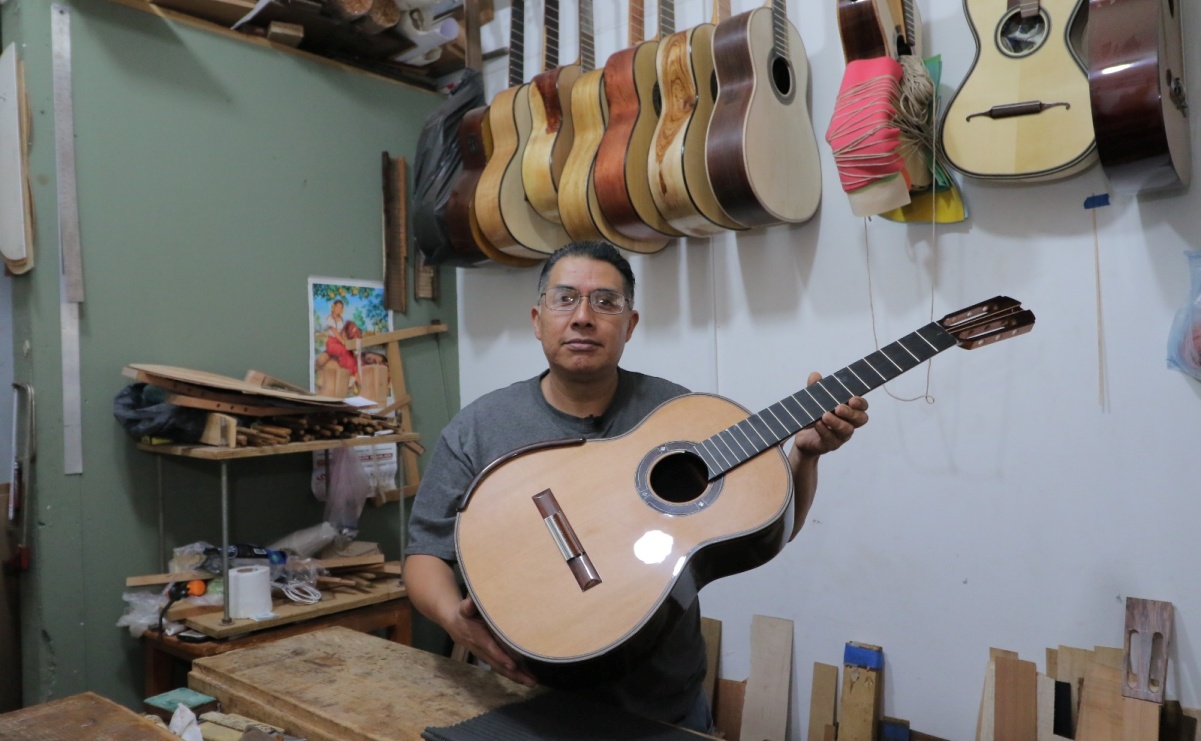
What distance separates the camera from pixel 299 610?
93.4 inches

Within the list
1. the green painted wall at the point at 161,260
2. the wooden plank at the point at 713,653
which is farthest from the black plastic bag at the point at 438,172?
the wooden plank at the point at 713,653

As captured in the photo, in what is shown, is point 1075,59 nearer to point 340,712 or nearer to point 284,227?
point 340,712

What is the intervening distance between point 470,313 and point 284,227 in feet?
2.56

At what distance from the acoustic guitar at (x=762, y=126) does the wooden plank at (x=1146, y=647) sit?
124 cm

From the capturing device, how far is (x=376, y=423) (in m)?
2.73

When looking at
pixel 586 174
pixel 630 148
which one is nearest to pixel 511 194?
pixel 586 174

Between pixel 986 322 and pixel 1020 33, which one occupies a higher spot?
pixel 1020 33

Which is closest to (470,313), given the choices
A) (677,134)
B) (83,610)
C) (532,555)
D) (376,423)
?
(376,423)

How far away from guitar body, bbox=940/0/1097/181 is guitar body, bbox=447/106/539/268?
1.49 metres

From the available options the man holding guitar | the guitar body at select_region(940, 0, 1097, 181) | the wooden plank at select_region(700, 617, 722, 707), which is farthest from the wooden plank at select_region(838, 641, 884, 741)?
the guitar body at select_region(940, 0, 1097, 181)

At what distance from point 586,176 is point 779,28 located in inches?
26.9

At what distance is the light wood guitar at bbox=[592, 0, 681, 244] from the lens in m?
2.40

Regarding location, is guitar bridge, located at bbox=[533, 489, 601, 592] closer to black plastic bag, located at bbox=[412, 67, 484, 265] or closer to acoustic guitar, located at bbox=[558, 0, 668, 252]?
acoustic guitar, located at bbox=[558, 0, 668, 252]

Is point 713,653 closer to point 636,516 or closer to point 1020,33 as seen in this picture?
point 636,516
